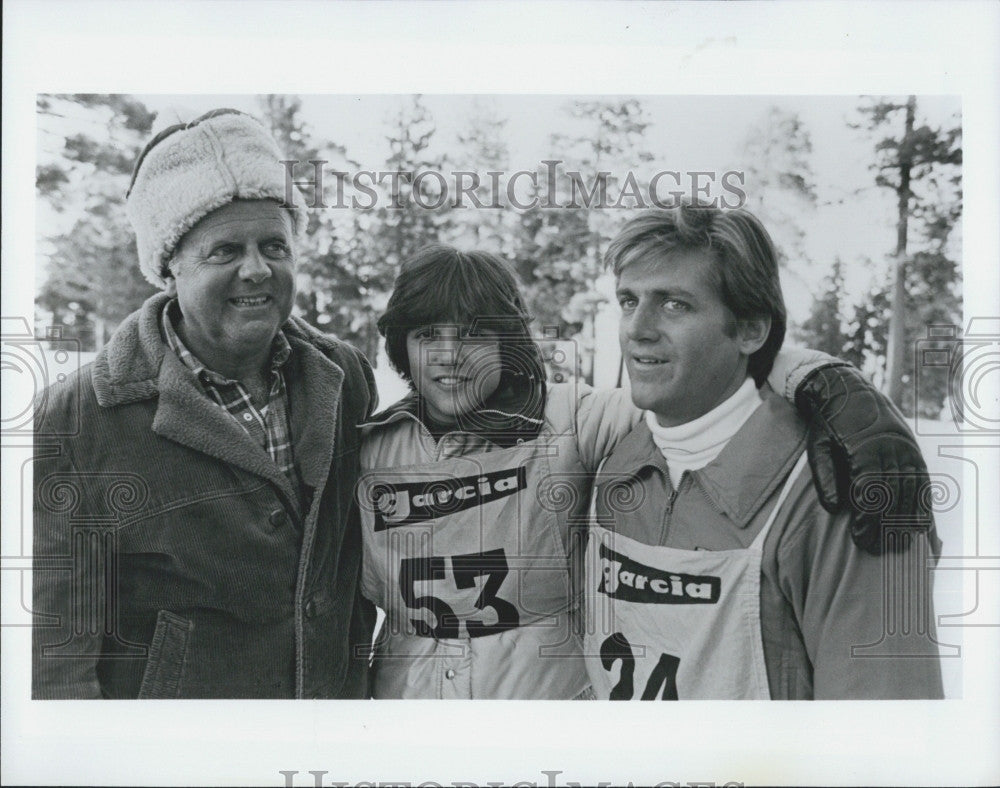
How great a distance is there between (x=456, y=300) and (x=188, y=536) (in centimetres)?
95

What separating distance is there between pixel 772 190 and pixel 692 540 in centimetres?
97

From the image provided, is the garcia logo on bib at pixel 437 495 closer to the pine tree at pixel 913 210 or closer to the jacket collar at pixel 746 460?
the jacket collar at pixel 746 460

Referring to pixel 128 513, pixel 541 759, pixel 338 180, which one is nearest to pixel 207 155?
pixel 338 180

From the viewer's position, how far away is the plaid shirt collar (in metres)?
2.43

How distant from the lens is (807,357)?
8.14ft

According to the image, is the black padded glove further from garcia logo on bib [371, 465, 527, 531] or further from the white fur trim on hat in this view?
the white fur trim on hat

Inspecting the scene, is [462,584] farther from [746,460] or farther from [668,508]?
[746,460]

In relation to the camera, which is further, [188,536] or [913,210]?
[913,210]

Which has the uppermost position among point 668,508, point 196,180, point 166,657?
point 196,180

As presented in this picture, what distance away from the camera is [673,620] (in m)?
2.45

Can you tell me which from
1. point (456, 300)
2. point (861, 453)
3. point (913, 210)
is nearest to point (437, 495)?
point (456, 300)

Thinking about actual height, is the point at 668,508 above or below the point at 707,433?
below

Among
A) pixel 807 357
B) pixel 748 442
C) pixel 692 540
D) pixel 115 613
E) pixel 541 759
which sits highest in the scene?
pixel 807 357

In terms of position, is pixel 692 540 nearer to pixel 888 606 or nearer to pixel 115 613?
pixel 888 606
